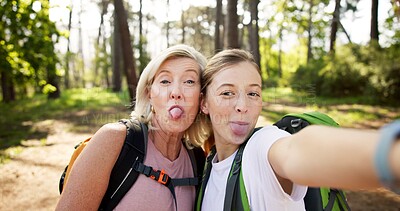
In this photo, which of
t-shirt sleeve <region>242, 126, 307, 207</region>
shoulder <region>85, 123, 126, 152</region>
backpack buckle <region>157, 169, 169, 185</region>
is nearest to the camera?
t-shirt sleeve <region>242, 126, 307, 207</region>

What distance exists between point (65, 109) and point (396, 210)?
44.6ft

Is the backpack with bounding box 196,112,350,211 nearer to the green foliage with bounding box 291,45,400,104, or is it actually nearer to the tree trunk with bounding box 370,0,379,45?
the green foliage with bounding box 291,45,400,104

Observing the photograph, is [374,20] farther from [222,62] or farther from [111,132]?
[111,132]

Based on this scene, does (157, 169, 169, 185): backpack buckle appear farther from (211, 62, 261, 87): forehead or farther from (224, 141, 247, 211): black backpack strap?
(211, 62, 261, 87): forehead

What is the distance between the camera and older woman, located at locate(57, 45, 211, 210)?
170cm

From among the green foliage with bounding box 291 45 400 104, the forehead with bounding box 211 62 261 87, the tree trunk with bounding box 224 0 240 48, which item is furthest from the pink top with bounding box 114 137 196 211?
the green foliage with bounding box 291 45 400 104

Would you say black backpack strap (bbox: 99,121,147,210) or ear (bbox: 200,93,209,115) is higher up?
ear (bbox: 200,93,209,115)

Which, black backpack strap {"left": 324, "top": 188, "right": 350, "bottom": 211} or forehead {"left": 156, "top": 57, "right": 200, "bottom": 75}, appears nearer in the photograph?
black backpack strap {"left": 324, "top": 188, "right": 350, "bottom": 211}

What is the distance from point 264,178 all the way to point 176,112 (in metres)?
0.82

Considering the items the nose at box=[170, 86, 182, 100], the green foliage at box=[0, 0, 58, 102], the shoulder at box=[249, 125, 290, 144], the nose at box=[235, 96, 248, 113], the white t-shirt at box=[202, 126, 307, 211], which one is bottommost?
the white t-shirt at box=[202, 126, 307, 211]

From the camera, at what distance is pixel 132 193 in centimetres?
180

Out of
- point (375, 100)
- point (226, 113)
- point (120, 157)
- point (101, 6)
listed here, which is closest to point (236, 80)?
point (226, 113)

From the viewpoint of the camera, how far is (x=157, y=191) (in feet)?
6.11

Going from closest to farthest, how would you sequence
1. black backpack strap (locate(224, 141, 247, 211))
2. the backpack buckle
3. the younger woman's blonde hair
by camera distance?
1. black backpack strap (locate(224, 141, 247, 211))
2. the backpack buckle
3. the younger woman's blonde hair
